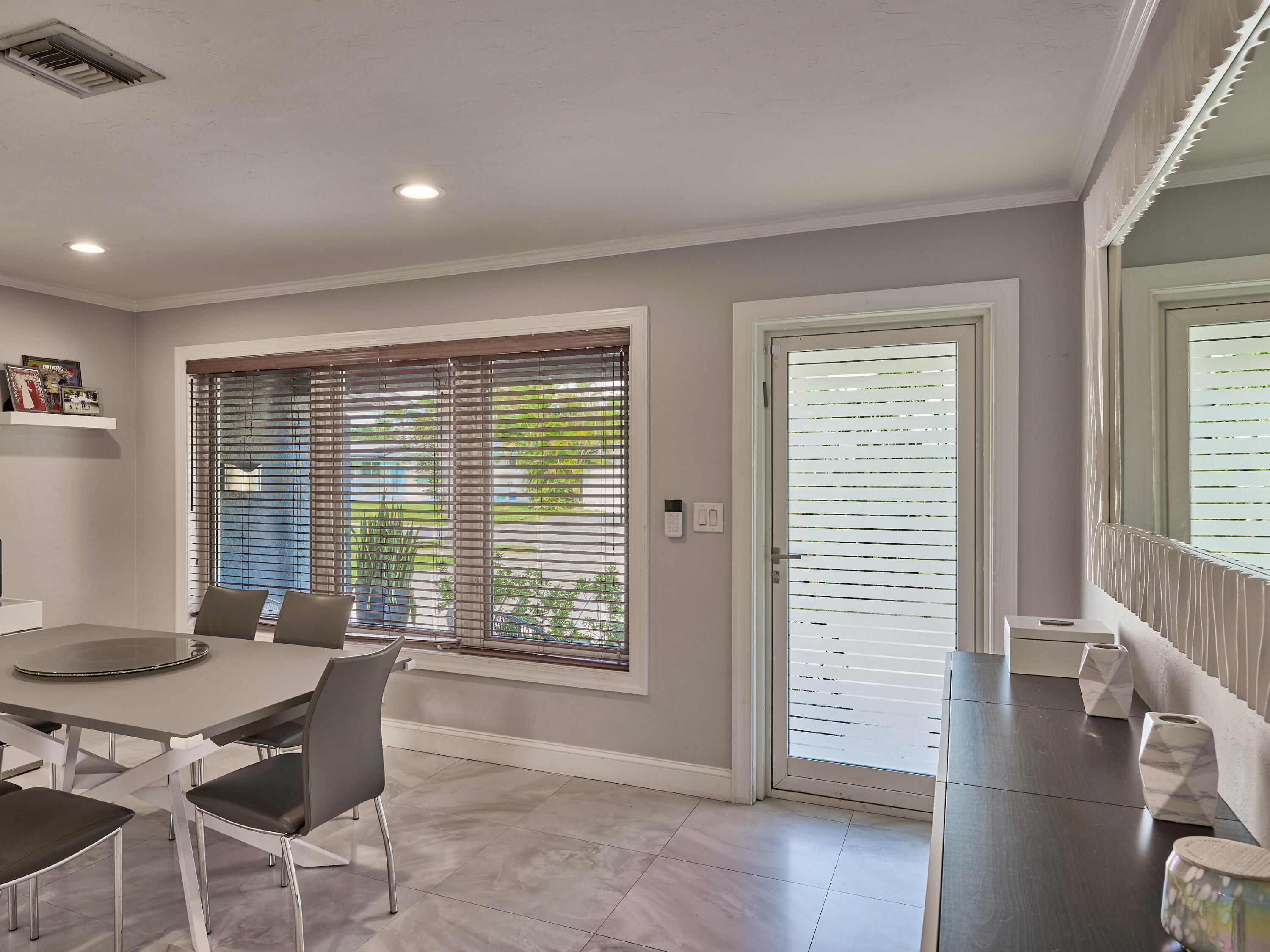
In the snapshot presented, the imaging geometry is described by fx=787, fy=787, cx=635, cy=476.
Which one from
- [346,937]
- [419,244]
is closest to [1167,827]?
[346,937]

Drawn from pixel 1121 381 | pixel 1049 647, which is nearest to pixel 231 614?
pixel 1049 647

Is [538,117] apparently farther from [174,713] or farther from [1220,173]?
[174,713]

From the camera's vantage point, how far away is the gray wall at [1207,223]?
35.6 inches

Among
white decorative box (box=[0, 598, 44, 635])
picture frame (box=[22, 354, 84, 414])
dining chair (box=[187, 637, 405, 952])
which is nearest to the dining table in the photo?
dining chair (box=[187, 637, 405, 952])

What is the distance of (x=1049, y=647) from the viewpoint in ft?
6.95

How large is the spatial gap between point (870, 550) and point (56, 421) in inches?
169

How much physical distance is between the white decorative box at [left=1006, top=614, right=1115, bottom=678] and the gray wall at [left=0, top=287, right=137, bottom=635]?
487 cm

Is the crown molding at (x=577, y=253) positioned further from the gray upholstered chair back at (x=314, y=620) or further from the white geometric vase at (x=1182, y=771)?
the white geometric vase at (x=1182, y=771)

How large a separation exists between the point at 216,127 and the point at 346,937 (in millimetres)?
2492

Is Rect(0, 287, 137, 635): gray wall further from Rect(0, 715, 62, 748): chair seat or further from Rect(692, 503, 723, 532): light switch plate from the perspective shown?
Rect(692, 503, 723, 532): light switch plate

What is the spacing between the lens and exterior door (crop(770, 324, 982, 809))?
318cm

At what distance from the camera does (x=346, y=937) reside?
2406 millimetres

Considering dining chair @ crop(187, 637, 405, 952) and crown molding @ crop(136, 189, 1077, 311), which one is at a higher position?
crown molding @ crop(136, 189, 1077, 311)

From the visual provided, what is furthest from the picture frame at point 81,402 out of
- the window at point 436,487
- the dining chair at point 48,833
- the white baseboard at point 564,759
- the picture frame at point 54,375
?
the dining chair at point 48,833
